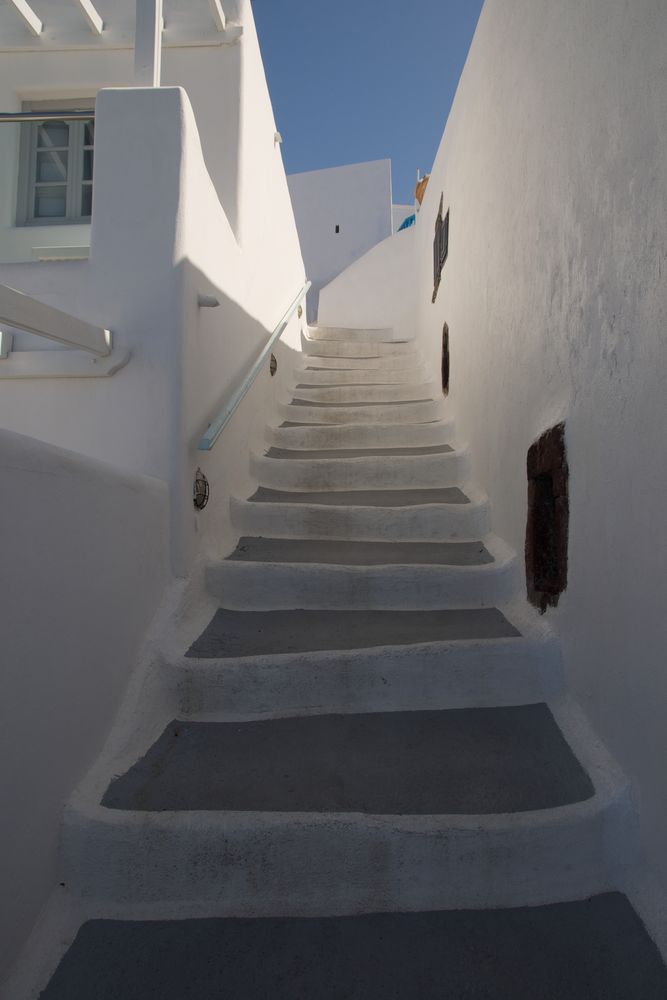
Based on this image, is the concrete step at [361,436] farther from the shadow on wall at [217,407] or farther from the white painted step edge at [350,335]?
the white painted step edge at [350,335]

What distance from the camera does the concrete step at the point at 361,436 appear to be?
164 inches

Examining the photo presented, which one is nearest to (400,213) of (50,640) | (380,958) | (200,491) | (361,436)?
(361,436)

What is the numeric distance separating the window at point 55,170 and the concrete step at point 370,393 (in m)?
2.10

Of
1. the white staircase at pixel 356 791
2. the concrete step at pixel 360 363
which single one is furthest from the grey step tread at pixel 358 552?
the concrete step at pixel 360 363

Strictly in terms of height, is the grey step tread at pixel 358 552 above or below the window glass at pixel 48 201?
below

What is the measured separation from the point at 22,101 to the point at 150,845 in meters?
5.05

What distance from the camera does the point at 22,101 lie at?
4457 mm

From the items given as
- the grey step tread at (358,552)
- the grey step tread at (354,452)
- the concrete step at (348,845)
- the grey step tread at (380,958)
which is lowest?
the grey step tread at (380,958)

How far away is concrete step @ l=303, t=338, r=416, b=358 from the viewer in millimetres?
6277

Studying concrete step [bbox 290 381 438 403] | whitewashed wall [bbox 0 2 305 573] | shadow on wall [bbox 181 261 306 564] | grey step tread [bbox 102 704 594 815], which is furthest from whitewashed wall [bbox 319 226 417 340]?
grey step tread [bbox 102 704 594 815]

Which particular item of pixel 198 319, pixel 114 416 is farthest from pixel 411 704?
pixel 198 319

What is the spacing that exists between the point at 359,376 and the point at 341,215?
10642mm

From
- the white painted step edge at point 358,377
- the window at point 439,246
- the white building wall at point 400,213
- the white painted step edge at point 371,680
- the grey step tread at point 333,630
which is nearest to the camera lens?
the white painted step edge at point 371,680

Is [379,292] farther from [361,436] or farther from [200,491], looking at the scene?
[200,491]
